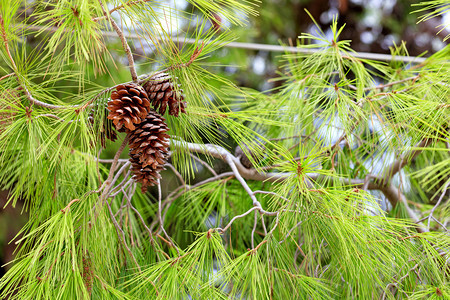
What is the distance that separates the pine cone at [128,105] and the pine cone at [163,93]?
2cm

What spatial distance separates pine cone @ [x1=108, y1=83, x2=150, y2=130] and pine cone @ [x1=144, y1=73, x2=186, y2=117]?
0.02m

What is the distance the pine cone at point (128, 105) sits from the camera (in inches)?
19.1

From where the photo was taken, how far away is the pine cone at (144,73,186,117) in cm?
51

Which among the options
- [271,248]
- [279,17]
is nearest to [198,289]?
[271,248]

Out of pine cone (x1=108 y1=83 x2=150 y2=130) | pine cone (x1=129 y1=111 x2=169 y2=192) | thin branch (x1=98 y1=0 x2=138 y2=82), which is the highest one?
thin branch (x1=98 y1=0 x2=138 y2=82)

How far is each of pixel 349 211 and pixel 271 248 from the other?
12 cm

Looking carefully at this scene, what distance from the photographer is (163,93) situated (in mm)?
510

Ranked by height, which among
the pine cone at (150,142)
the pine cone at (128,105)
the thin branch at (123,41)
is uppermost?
the thin branch at (123,41)

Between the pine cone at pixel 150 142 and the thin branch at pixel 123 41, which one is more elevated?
the thin branch at pixel 123 41

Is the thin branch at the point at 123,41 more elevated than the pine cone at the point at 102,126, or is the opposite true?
the thin branch at the point at 123,41

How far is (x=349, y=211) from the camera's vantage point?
Result: 1.85 feet

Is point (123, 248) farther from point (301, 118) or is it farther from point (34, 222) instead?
point (301, 118)

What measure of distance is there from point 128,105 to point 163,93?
46 millimetres

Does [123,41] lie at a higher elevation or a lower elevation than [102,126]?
higher
